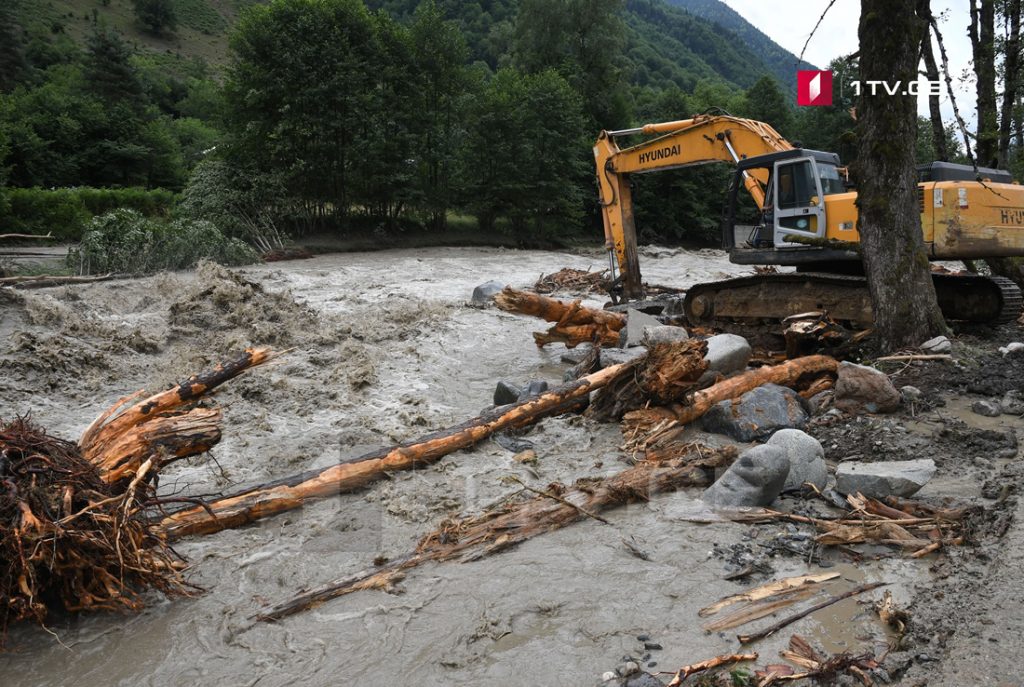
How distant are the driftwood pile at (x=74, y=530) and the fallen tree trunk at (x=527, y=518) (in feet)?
2.31

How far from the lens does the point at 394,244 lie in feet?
89.6

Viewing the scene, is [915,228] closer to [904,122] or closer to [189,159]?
[904,122]

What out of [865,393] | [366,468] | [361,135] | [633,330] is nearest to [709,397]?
[865,393]

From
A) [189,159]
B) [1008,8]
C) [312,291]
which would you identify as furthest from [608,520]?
[189,159]

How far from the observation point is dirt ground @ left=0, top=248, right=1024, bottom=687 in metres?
3.33

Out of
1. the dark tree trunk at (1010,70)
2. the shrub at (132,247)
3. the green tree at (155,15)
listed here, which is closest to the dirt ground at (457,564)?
the shrub at (132,247)

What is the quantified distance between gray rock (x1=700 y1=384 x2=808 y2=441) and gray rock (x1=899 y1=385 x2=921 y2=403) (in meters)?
0.91

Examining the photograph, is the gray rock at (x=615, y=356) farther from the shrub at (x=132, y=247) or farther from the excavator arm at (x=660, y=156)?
the shrub at (x=132, y=247)

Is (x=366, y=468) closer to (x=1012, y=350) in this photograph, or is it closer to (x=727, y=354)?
(x=727, y=354)

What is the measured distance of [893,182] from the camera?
845 cm

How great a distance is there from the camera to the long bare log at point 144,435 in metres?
4.29

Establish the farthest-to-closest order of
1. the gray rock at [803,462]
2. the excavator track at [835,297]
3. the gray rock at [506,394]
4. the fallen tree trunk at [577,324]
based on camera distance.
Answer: the fallen tree trunk at [577,324]
the excavator track at [835,297]
the gray rock at [506,394]
the gray rock at [803,462]

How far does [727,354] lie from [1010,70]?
1079 cm

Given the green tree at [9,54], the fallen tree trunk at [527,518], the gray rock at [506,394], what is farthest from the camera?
the green tree at [9,54]
